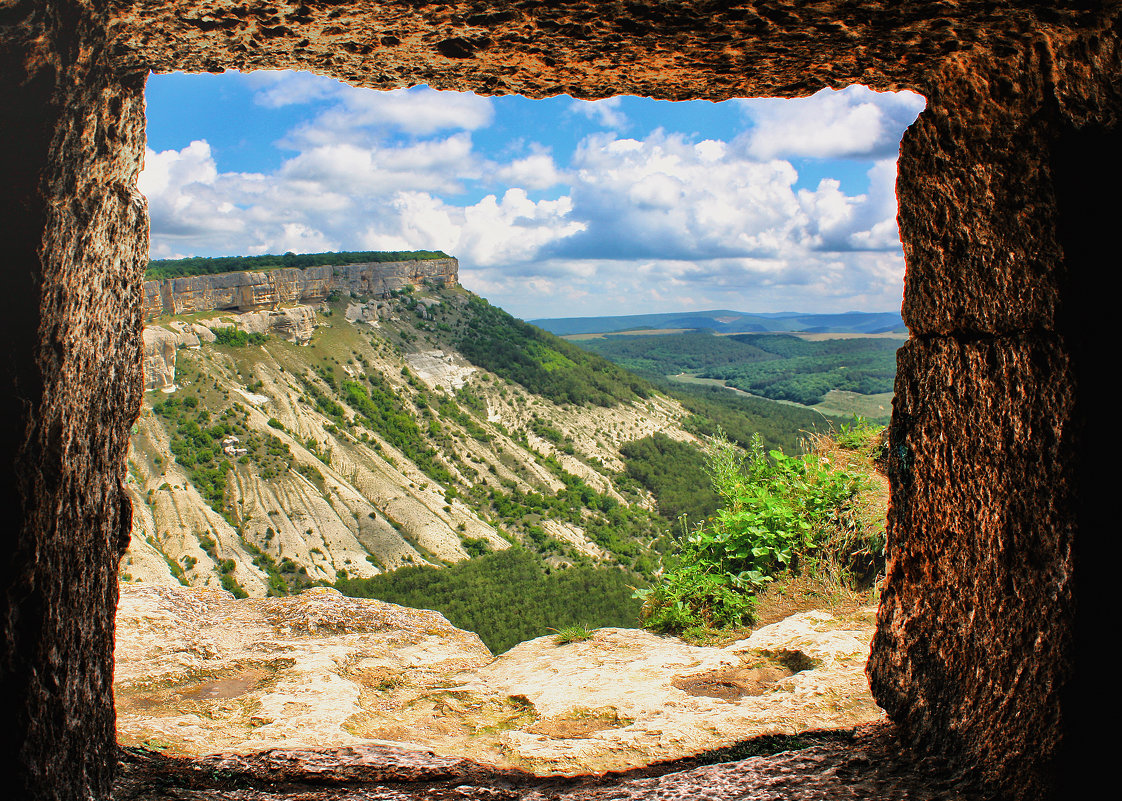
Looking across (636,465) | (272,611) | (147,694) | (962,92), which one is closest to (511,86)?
(962,92)

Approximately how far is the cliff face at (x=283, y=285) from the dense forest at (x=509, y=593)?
24700mm

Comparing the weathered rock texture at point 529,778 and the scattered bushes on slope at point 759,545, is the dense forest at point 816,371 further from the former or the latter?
the weathered rock texture at point 529,778

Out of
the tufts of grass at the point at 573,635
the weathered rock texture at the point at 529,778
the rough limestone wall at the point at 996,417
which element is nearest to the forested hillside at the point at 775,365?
the tufts of grass at the point at 573,635

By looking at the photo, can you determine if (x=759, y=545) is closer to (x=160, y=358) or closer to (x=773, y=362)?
(x=160, y=358)

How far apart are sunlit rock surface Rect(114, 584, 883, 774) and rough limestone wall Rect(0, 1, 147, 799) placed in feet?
2.88

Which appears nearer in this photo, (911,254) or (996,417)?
(996,417)

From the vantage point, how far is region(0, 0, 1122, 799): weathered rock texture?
2045 mm

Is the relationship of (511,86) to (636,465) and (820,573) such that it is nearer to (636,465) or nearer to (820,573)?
(820,573)

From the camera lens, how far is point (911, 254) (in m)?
2.75

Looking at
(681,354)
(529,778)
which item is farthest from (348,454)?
(681,354)

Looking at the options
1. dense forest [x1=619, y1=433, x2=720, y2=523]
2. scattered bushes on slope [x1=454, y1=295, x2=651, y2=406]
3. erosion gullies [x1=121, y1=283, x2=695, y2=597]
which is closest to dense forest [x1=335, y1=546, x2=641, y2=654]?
erosion gullies [x1=121, y1=283, x2=695, y2=597]

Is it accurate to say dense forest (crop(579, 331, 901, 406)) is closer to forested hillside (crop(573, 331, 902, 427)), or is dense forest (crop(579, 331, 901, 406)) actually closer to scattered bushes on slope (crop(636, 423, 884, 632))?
forested hillside (crop(573, 331, 902, 427))

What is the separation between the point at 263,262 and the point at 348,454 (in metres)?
27.4

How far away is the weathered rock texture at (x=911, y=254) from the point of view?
2045mm
